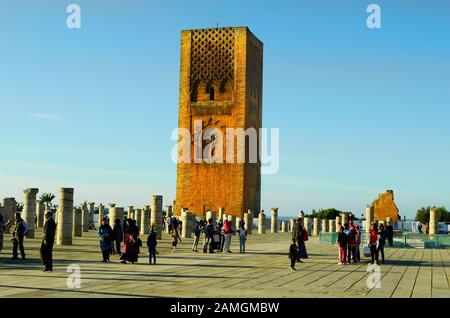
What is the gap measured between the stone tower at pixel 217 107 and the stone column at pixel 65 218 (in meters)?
25.7

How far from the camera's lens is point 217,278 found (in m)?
12.2

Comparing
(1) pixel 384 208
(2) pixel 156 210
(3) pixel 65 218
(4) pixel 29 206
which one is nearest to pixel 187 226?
(2) pixel 156 210

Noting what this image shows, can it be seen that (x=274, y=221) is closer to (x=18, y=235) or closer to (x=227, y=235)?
(x=227, y=235)

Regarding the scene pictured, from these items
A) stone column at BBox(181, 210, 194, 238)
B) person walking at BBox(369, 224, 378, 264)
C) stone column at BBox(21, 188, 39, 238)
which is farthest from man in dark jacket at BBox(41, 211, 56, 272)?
stone column at BBox(181, 210, 194, 238)

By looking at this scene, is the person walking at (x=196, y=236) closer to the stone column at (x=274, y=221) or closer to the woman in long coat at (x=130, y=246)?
the woman in long coat at (x=130, y=246)

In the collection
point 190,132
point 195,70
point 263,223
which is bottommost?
point 263,223

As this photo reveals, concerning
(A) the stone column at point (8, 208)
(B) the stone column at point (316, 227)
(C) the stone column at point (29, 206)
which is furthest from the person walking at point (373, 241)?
(B) the stone column at point (316, 227)

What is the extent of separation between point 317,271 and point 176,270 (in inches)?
121

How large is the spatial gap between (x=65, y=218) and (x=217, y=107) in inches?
1106

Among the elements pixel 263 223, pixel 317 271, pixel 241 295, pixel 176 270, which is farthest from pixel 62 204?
pixel 263 223

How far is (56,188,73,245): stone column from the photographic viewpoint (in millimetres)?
21984
